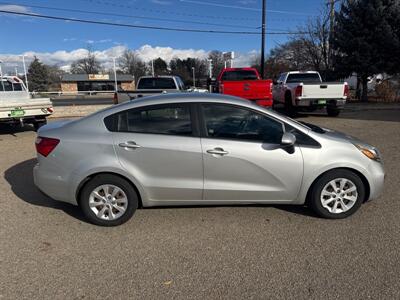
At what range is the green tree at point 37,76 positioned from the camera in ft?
289

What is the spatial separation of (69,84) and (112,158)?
8578cm

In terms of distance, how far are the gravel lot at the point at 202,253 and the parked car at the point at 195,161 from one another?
1.00 ft

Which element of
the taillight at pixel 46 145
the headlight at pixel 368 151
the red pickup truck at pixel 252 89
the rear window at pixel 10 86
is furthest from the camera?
the rear window at pixel 10 86

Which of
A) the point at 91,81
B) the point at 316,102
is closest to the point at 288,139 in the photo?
the point at 316,102

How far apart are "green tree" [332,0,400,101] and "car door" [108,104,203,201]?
20846mm

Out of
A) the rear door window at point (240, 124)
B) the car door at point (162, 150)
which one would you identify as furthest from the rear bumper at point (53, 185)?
the rear door window at point (240, 124)

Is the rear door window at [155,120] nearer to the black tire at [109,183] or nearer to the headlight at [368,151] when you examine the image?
the black tire at [109,183]

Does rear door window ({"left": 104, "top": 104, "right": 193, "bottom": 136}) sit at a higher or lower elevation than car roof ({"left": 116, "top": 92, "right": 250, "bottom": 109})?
lower

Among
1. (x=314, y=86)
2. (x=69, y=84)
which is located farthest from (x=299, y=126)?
(x=69, y=84)

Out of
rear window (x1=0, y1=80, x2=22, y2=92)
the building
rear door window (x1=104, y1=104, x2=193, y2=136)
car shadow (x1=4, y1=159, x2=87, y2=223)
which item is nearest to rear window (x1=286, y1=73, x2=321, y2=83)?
rear window (x1=0, y1=80, x2=22, y2=92)

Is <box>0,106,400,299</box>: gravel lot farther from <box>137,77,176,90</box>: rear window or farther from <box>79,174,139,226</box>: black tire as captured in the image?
<box>137,77,176,90</box>: rear window

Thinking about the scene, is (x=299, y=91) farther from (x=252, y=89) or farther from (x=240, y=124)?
(x=240, y=124)

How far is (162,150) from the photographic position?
13.4 ft

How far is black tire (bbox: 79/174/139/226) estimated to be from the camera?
416 cm
